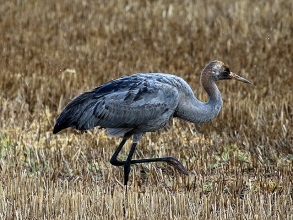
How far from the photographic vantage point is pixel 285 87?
10516mm

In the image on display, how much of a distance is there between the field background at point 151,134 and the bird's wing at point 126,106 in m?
0.52

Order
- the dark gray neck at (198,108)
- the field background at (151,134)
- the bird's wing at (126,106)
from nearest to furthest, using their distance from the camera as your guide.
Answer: the field background at (151,134) → the bird's wing at (126,106) → the dark gray neck at (198,108)

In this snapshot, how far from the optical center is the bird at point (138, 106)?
22.6 feet

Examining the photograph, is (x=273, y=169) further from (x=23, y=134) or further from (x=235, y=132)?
(x=23, y=134)

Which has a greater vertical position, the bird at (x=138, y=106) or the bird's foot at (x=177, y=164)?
the bird at (x=138, y=106)

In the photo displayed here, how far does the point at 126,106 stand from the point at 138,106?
5.1 inches

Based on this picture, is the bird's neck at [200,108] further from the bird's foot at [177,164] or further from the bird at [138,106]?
the bird's foot at [177,164]

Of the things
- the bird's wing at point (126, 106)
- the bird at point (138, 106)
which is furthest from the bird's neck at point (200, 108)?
the bird's wing at point (126, 106)

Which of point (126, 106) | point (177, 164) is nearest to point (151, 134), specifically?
point (177, 164)

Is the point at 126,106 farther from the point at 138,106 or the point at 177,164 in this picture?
the point at 177,164

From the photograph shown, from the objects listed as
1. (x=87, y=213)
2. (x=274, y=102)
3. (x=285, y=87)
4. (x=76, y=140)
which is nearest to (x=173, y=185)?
(x=87, y=213)

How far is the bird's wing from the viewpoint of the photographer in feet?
22.6

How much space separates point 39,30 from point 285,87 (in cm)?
488

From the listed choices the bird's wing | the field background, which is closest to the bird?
the bird's wing
